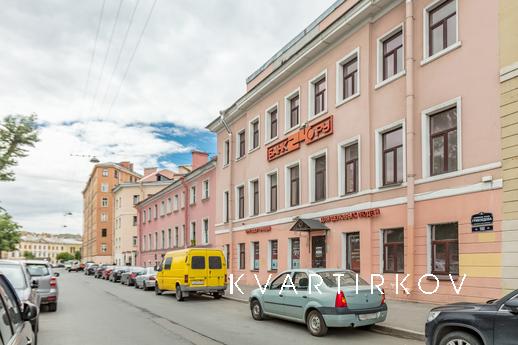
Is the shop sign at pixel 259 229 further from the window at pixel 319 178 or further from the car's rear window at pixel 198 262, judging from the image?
the car's rear window at pixel 198 262

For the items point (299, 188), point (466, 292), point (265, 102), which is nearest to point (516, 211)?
point (466, 292)

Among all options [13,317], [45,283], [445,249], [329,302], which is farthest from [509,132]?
[45,283]

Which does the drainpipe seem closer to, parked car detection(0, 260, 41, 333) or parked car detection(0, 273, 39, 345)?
parked car detection(0, 260, 41, 333)

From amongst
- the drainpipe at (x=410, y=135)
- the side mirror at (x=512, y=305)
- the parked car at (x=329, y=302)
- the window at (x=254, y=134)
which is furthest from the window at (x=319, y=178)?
the side mirror at (x=512, y=305)

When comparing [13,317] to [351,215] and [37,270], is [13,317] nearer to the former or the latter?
[37,270]

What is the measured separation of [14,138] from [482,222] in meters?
20.2

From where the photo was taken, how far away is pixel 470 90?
Answer: 14.4 m

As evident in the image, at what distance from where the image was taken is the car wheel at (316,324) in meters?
10.7

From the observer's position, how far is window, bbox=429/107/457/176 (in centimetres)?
1508

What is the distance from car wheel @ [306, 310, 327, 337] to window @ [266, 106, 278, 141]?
52.3 ft

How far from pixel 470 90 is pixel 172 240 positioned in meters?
34.2

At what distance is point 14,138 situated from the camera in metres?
23.4

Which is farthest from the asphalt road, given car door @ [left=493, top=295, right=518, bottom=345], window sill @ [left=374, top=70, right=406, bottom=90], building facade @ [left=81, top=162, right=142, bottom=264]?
building facade @ [left=81, top=162, right=142, bottom=264]

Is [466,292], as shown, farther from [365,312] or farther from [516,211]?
[365,312]
